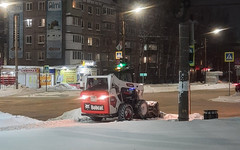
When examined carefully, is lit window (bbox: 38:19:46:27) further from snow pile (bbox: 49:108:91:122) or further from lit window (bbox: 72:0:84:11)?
snow pile (bbox: 49:108:91:122)

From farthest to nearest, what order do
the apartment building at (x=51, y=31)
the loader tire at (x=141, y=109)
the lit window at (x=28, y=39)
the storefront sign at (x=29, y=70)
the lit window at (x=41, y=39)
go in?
the lit window at (x=28, y=39) → the lit window at (x=41, y=39) → the apartment building at (x=51, y=31) → the storefront sign at (x=29, y=70) → the loader tire at (x=141, y=109)

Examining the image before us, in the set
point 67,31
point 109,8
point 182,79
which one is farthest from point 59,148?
point 109,8

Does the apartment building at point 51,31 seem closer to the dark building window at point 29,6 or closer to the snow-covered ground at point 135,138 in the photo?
the dark building window at point 29,6

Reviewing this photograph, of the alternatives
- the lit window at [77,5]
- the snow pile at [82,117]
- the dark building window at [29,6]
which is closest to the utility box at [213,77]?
the lit window at [77,5]

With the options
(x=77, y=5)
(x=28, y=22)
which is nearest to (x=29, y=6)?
(x=28, y=22)

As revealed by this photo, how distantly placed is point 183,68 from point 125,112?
3.24 m

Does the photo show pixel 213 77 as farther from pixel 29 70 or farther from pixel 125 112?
pixel 125 112

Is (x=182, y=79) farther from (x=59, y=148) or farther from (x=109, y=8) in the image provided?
(x=109, y=8)

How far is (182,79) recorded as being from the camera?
12.0m

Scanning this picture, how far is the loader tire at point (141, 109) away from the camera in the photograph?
14.6 meters

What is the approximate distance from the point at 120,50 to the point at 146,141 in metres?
20.6

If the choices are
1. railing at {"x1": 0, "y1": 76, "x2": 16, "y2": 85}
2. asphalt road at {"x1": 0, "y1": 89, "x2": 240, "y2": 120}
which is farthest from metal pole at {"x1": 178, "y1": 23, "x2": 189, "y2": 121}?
railing at {"x1": 0, "y1": 76, "x2": 16, "y2": 85}

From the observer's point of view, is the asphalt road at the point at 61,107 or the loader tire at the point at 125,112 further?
the asphalt road at the point at 61,107

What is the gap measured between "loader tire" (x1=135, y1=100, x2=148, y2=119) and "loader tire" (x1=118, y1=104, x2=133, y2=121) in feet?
1.34
